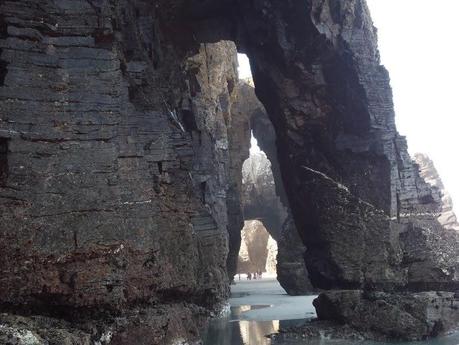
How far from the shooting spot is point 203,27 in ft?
58.0

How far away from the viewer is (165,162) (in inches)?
421

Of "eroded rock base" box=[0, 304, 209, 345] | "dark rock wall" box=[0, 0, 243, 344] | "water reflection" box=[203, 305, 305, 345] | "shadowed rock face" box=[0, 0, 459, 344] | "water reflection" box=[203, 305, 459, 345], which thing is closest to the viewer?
"eroded rock base" box=[0, 304, 209, 345]

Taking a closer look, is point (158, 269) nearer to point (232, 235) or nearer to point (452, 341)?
point (452, 341)

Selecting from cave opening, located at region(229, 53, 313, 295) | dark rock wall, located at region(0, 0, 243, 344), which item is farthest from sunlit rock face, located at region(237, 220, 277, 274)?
dark rock wall, located at region(0, 0, 243, 344)

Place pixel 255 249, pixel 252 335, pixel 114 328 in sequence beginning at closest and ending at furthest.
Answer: pixel 114 328, pixel 252 335, pixel 255 249

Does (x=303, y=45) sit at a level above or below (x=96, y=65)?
above

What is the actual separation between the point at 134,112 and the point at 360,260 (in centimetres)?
801

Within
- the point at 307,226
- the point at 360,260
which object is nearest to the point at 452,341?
the point at 360,260

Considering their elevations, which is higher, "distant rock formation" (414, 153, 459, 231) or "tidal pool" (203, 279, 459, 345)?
"distant rock formation" (414, 153, 459, 231)

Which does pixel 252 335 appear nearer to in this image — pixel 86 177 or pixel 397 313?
pixel 397 313

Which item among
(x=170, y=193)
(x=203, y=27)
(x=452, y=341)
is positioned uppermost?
(x=203, y=27)

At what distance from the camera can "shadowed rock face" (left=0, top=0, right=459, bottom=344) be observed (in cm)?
793

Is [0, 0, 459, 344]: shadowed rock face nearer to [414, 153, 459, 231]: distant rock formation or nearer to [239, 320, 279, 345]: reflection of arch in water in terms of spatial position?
[239, 320, 279, 345]: reflection of arch in water

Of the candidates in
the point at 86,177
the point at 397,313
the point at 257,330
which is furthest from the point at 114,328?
the point at 397,313
